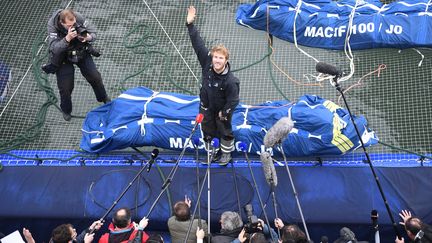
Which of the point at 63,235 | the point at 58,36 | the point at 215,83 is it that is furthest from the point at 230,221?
the point at 58,36

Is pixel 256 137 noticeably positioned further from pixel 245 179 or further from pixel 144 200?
pixel 144 200

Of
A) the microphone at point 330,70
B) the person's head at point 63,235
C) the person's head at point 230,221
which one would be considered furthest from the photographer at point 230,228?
the microphone at point 330,70

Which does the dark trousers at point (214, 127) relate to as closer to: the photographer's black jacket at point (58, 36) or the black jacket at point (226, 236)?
the black jacket at point (226, 236)

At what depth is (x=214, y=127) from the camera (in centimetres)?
436

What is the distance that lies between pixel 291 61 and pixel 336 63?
55 cm

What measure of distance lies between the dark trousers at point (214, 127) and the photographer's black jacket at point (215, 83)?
200 millimetres

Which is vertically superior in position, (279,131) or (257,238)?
(279,131)

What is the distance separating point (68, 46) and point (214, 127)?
158 centimetres

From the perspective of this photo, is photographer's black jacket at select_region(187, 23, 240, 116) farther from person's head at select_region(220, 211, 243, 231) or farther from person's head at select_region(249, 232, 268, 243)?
person's head at select_region(249, 232, 268, 243)

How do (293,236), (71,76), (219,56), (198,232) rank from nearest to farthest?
(293,236)
(198,232)
(219,56)
(71,76)

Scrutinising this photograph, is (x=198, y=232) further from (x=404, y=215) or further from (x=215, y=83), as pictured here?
(x=404, y=215)

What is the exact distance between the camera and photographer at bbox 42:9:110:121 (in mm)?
4098

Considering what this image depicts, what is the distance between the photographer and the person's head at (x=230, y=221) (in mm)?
3758

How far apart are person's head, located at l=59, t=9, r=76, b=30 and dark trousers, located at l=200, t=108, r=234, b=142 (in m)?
1.42
